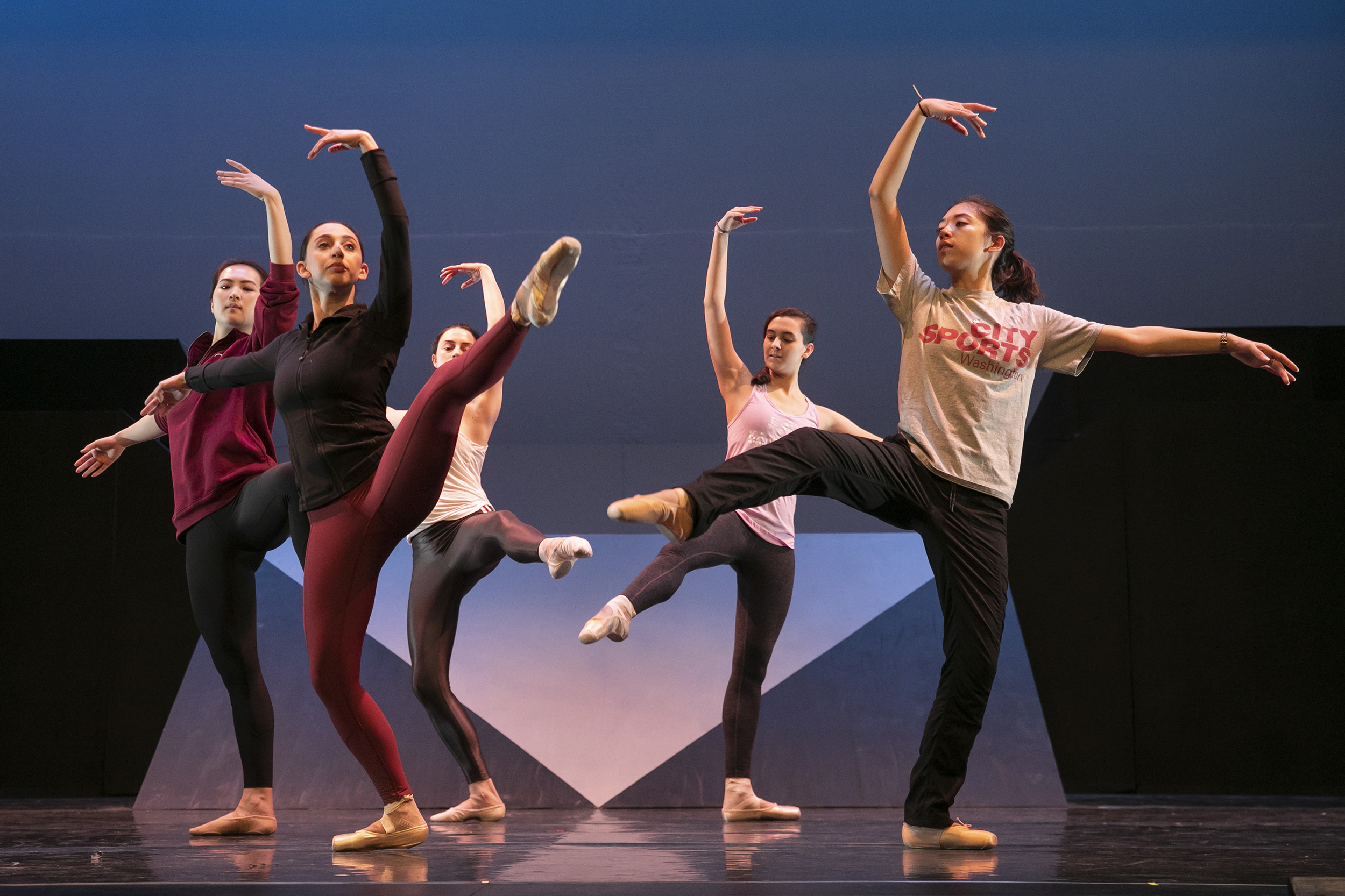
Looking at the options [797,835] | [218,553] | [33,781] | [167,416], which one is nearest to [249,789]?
[218,553]

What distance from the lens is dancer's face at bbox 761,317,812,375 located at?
3307 mm

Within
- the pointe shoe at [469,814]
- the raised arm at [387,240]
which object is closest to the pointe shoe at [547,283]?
the raised arm at [387,240]

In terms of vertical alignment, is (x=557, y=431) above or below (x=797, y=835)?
above

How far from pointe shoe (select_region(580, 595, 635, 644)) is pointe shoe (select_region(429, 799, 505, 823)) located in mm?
619

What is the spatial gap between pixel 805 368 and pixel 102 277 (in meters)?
3.16

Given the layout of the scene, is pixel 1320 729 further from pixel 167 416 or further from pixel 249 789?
pixel 167 416

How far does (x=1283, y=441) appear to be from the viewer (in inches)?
165

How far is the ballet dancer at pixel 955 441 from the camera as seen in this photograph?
6.98ft

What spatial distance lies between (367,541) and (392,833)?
0.59m

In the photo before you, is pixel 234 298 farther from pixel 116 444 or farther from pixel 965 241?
pixel 965 241

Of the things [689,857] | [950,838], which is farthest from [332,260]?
[950,838]

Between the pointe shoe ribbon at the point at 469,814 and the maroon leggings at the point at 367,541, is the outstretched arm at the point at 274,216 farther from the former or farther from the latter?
the pointe shoe ribbon at the point at 469,814

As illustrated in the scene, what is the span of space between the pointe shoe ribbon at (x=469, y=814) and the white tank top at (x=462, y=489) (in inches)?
31.7

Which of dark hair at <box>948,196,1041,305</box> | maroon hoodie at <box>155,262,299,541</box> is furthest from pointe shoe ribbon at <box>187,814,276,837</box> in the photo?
dark hair at <box>948,196,1041,305</box>
